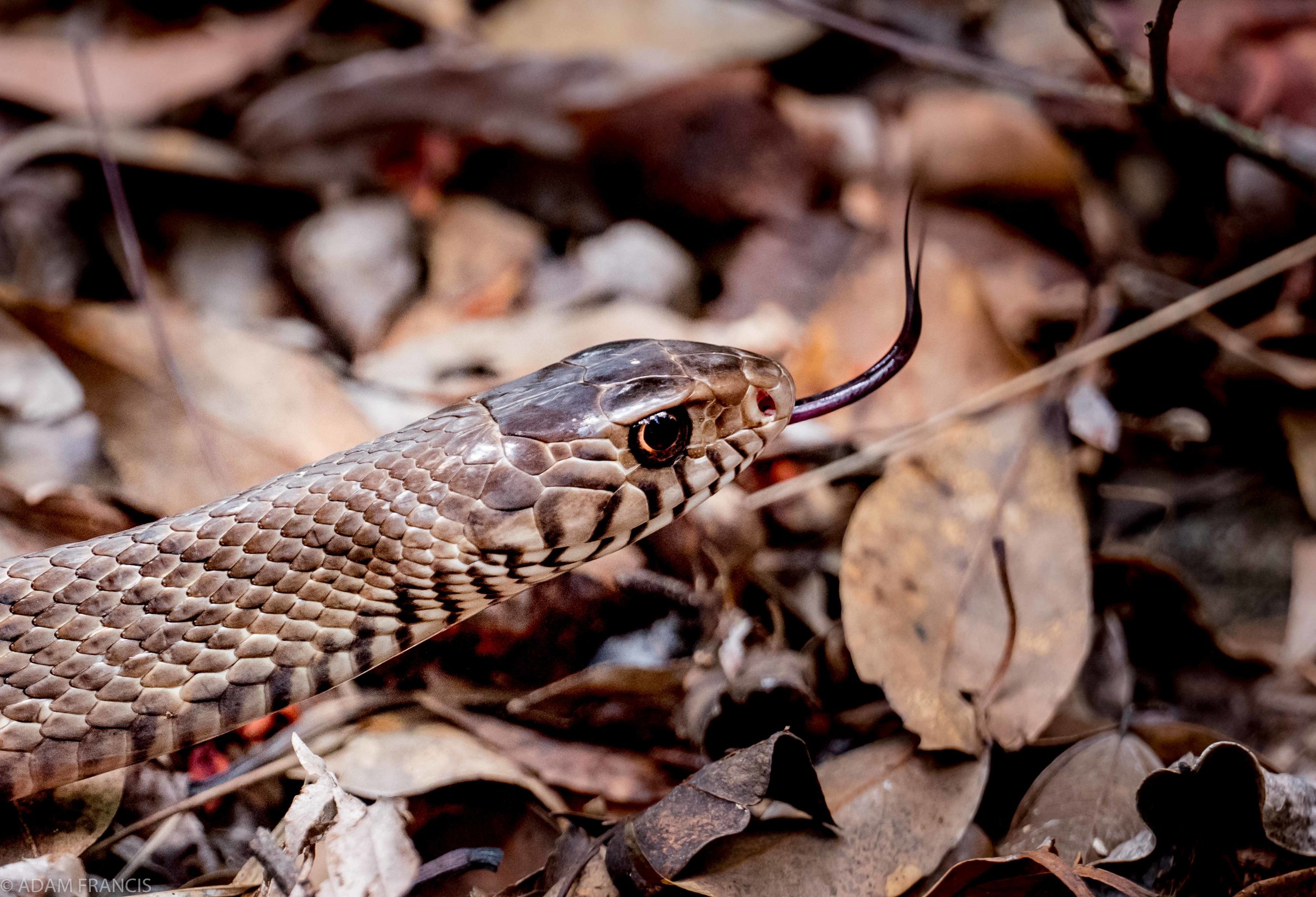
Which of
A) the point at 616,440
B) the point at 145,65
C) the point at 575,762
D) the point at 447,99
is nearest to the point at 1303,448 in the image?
the point at 616,440

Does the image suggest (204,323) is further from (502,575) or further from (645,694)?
(645,694)

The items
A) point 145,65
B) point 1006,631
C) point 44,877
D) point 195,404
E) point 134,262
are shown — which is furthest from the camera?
point 145,65

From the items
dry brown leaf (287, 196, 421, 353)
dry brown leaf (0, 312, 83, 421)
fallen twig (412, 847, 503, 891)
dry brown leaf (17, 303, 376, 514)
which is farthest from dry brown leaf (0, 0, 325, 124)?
fallen twig (412, 847, 503, 891)

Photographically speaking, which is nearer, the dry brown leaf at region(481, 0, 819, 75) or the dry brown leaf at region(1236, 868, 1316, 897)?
the dry brown leaf at region(1236, 868, 1316, 897)

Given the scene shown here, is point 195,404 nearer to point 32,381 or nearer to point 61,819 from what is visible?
point 32,381

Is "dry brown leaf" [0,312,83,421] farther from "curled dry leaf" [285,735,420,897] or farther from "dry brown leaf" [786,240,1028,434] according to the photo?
"dry brown leaf" [786,240,1028,434]
